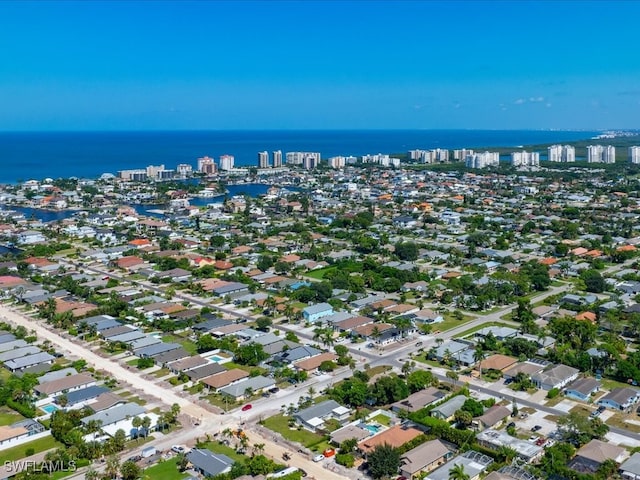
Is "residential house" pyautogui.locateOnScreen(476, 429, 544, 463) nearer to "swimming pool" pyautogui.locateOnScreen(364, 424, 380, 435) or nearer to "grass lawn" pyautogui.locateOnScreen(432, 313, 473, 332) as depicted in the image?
"swimming pool" pyautogui.locateOnScreen(364, 424, 380, 435)

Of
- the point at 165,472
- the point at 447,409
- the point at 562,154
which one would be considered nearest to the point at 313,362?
the point at 447,409

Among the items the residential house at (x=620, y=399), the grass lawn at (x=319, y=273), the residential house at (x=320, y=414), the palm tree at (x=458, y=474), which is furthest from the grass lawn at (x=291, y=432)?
the grass lawn at (x=319, y=273)

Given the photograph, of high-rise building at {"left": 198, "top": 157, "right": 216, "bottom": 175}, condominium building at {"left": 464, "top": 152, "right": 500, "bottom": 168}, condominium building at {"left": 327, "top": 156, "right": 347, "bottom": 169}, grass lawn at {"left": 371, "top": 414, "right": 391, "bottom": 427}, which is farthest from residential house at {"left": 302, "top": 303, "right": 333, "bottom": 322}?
condominium building at {"left": 464, "top": 152, "right": 500, "bottom": 168}

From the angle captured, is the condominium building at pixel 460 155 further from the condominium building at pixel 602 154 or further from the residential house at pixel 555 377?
the residential house at pixel 555 377

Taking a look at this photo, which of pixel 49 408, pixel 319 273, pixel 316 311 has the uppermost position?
pixel 319 273

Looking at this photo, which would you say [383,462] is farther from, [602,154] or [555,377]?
[602,154]

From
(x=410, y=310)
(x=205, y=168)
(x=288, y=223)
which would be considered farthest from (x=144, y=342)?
(x=205, y=168)

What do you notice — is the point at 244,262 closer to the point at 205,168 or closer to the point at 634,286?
the point at 634,286
